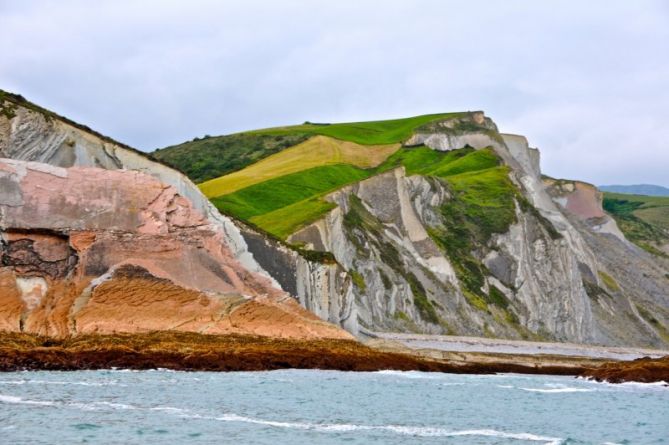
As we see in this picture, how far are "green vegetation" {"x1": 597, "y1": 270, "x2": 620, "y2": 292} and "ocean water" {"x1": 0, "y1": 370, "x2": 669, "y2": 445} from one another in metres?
79.3

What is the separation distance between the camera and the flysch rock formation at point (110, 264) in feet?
136

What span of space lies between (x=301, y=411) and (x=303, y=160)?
3880 inches

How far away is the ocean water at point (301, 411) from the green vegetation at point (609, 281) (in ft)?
260

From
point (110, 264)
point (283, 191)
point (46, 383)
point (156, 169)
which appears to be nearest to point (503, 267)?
point (283, 191)

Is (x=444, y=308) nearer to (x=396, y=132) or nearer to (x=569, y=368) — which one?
(x=569, y=368)

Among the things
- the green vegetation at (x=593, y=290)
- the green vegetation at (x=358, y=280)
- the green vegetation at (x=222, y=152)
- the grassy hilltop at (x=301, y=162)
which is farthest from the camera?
the green vegetation at (x=222, y=152)

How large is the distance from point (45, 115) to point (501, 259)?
66.2m

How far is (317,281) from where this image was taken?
190 feet

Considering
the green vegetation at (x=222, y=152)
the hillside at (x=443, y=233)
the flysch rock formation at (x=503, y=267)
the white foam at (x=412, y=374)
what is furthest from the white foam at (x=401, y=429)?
the green vegetation at (x=222, y=152)

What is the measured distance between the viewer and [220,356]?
3991 cm

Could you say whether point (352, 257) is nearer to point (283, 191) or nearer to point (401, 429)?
point (283, 191)

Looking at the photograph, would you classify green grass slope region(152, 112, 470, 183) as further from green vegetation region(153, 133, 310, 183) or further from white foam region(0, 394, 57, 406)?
white foam region(0, 394, 57, 406)

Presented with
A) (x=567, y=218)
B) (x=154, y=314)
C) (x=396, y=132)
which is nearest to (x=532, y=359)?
(x=154, y=314)

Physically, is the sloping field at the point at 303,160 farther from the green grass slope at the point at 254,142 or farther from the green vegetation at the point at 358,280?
the green vegetation at the point at 358,280
